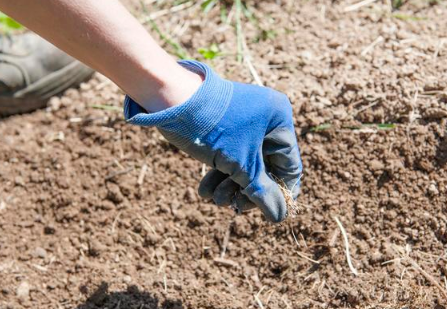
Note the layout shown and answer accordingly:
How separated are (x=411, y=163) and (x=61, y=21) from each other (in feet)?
4.17

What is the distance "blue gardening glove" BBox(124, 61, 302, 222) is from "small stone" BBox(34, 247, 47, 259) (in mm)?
795

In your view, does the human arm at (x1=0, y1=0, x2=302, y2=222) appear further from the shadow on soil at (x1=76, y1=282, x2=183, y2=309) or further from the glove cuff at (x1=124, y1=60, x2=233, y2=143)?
the shadow on soil at (x1=76, y1=282, x2=183, y2=309)

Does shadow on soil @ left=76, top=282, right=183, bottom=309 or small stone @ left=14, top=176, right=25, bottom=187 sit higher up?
small stone @ left=14, top=176, right=25, bottom=187

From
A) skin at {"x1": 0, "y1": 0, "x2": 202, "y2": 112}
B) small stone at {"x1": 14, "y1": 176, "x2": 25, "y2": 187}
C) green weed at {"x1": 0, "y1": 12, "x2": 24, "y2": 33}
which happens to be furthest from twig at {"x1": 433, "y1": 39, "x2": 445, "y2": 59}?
green weed at {"x1": 0, "y1": 12, "x2": 24, "y2": 33}

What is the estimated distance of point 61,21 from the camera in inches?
53.3

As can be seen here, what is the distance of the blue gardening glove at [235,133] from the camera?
1.45 metres

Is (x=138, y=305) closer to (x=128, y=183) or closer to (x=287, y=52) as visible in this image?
(x=128, y=183)

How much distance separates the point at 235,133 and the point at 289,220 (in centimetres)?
60

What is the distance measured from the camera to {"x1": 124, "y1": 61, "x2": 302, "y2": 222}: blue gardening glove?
1.45 m

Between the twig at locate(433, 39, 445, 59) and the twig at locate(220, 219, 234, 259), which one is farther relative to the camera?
the twig at locate(433, 39, 445, 59)

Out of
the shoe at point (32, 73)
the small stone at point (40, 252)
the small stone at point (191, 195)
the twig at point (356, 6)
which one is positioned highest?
the twig at point (356, 6)

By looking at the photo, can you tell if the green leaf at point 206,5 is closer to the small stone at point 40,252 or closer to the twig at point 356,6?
the twig at point 356,6

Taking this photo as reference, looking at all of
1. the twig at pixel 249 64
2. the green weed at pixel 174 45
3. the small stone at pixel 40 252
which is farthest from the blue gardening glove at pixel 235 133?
the green weed at pixel 174 45

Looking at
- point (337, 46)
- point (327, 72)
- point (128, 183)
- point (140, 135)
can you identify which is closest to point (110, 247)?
point (128, 183)
